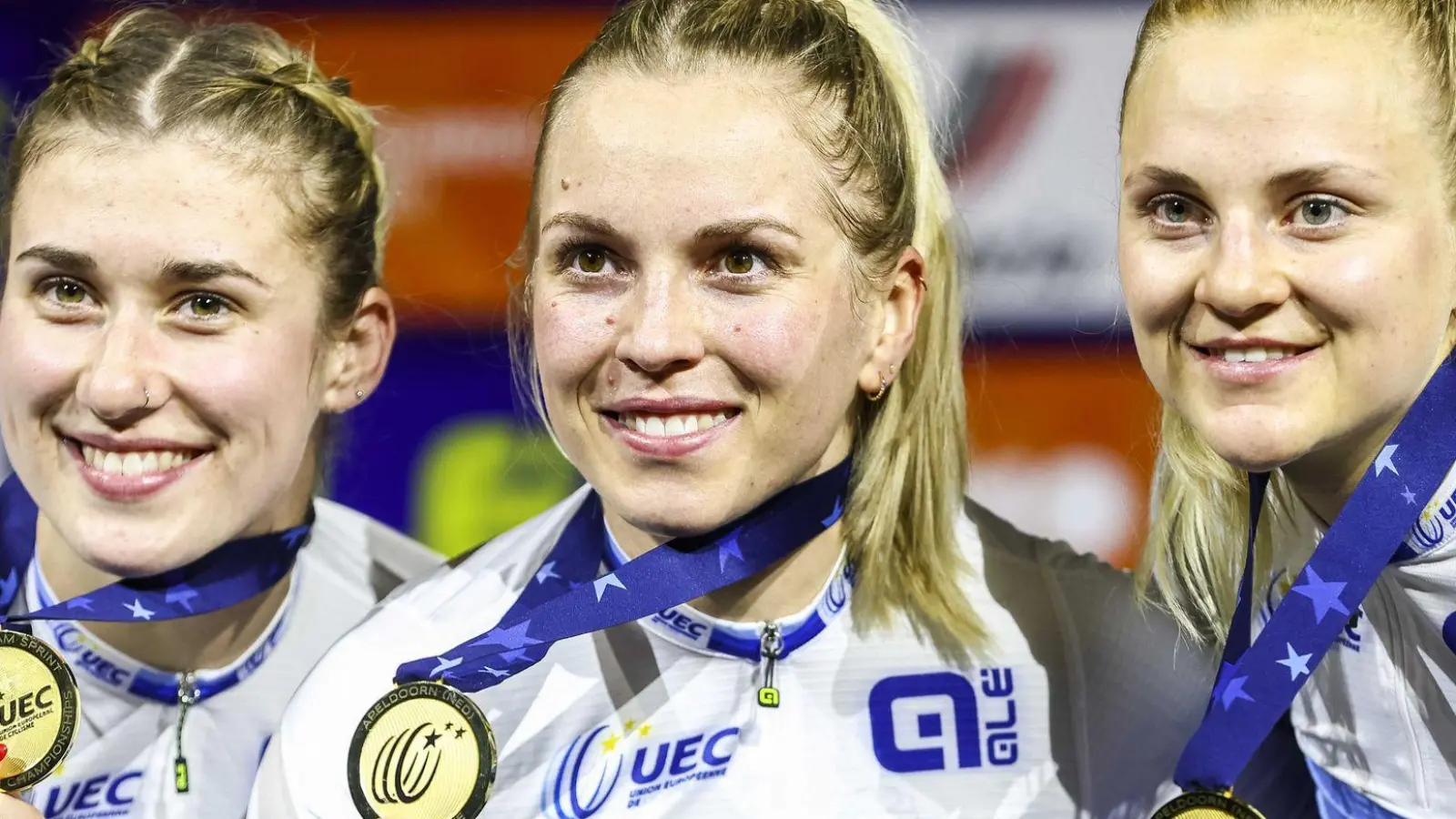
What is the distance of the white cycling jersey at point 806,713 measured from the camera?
7.03 feet

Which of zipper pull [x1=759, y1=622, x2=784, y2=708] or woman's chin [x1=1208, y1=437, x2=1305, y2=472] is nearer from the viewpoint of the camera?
woman's chin [x1=1208, y1=437, x2=1305, y2=472]

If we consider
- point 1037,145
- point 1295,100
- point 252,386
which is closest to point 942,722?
point 1295,100

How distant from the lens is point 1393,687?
2.04 m

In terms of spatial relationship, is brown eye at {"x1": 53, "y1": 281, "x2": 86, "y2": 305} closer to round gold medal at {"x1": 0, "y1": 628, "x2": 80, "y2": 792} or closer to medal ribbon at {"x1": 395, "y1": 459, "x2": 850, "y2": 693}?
round gold medal at {"x1": 0, "y1": 628, "x2": 80, "y2": 792}

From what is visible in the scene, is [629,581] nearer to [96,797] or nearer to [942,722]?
[942,722]

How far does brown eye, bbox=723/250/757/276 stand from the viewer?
203cm

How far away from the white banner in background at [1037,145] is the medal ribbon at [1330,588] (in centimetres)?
170

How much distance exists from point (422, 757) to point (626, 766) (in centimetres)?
30

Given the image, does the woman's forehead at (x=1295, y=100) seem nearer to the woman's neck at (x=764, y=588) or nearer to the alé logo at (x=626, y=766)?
the woman's neck at (x=764, y=588)

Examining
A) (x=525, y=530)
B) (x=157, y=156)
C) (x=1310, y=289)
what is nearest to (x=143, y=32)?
(x=157, y=156)

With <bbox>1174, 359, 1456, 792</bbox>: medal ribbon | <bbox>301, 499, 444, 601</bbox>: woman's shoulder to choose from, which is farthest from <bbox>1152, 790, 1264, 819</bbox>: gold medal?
<bbox>301, 499, 444, 601</bbox>: woman's shoulder

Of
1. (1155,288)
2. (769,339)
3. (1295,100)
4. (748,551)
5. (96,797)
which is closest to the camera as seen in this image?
(1295,100)

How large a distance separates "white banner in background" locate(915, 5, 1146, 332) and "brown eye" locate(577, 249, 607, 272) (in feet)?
5.51

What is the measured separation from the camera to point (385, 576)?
2750 millimetres
